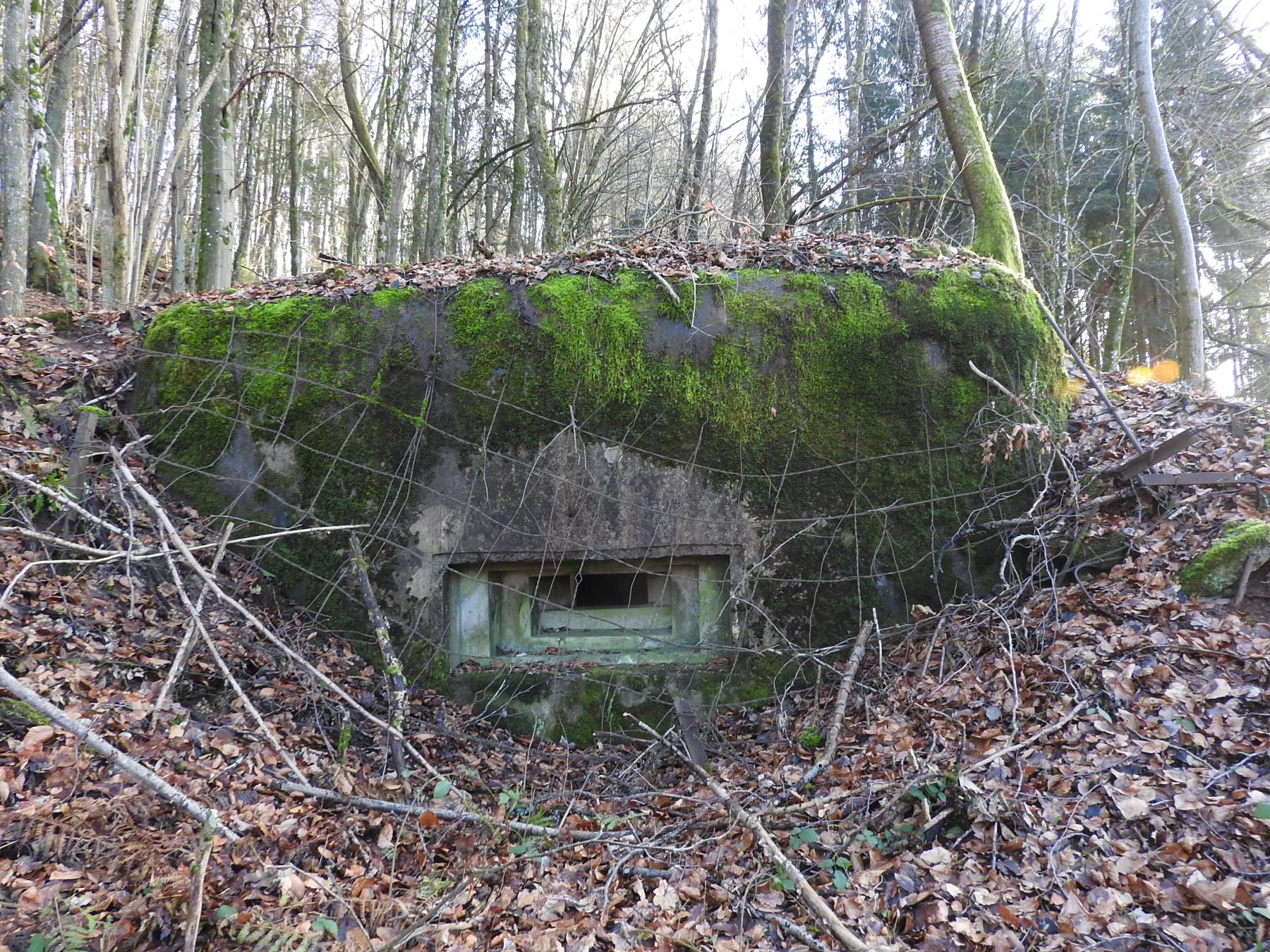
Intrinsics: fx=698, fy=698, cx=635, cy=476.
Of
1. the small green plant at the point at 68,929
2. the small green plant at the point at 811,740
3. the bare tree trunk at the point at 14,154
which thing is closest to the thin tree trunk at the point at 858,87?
the small green plant at the point at 811,740

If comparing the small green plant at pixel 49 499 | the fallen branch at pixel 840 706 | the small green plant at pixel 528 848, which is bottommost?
the small green plant at pixel 528 848

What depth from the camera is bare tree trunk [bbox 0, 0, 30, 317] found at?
5.72 meters

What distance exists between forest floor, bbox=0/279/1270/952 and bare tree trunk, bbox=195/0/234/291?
3.09 meters

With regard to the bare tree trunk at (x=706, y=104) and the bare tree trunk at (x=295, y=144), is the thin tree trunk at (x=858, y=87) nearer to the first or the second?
the bare tree trunk at (x=706, y=104)

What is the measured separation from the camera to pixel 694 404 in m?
4.46

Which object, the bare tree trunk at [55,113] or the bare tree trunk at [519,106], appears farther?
the bare tree trunk at [55,113]

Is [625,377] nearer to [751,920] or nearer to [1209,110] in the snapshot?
[751,920]

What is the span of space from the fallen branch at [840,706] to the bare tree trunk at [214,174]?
704cm

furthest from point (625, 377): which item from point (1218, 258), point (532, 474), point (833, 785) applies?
point (1218, 258)

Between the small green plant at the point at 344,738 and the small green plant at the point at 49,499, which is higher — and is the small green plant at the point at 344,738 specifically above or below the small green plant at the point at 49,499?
below

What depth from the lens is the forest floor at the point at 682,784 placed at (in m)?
2.39

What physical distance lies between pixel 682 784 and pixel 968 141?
5.57 meters

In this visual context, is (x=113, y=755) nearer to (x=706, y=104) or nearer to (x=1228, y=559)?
(x=1228, y=559)

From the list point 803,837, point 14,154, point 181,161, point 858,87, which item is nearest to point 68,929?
point 803,837
